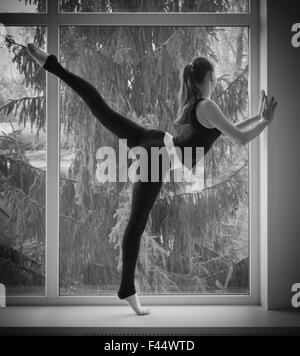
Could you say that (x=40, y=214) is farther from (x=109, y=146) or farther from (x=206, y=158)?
(x=206, y=158)

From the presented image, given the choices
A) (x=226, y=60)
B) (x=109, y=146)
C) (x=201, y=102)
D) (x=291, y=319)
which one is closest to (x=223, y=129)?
(x=201, y=102)

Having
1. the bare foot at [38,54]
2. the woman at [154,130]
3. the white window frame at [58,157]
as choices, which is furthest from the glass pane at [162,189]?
the bare foot at [38,54]

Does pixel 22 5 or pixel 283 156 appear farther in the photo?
pixel 22 5

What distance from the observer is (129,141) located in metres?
3.50

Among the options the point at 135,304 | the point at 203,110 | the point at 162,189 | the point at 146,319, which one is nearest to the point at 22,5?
the point at 203,110

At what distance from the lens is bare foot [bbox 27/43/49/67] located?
11.0 feet

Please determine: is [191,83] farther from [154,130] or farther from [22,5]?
[22,5]

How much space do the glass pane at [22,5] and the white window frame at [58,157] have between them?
52 millimetres

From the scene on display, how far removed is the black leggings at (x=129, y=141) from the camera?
3.33 metres

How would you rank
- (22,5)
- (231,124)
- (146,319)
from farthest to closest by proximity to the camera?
(22,5) < (231,124) < (146,319)

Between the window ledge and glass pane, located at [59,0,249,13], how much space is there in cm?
209

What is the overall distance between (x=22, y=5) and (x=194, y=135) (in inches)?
60.1

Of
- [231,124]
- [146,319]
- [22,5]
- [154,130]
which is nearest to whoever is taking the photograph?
[146,319]

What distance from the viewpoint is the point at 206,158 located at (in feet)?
11.8
